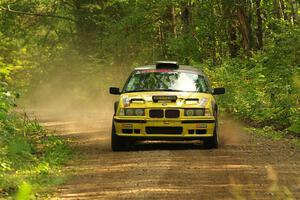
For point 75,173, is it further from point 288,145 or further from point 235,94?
point 235,94

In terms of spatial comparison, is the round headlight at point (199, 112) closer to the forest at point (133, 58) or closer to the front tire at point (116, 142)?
the front tire at point (116, 142)

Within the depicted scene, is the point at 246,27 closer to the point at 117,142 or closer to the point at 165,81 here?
the point at 165,81

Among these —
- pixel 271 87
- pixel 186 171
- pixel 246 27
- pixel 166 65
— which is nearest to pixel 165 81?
pixel 166 65

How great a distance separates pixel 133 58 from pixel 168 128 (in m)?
23.7

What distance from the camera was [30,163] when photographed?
11.1 metres

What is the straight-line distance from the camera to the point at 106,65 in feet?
117

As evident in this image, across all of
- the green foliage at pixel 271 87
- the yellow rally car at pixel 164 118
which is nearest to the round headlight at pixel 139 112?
→ the yellow rally car at pixel 164 118

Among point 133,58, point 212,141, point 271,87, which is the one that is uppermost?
point 133,58

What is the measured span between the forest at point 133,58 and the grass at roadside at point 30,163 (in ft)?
0.07

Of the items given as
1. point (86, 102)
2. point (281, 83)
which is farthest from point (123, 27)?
point (281, 83)

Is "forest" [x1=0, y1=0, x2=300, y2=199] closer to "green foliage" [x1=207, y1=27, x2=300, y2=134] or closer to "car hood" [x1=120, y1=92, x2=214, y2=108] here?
"green foliage" [x1=207, y1=27, x2=300, y2=134]

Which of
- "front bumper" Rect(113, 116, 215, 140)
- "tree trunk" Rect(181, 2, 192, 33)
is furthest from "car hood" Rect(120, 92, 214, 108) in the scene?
"tree trunk" Rect(181, 2, 192, 33)

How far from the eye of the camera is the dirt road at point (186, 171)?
820cm

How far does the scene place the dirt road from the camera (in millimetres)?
8195
